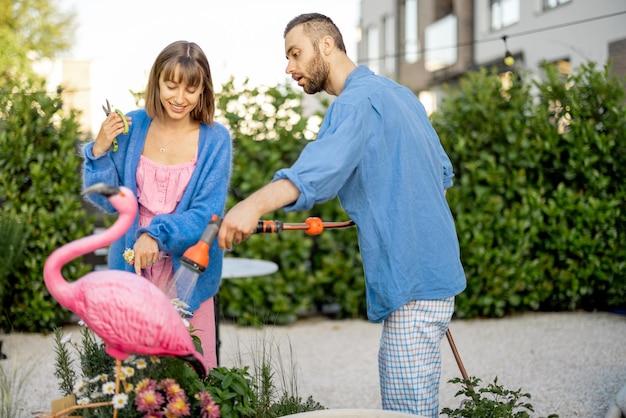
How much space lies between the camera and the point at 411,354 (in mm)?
2307

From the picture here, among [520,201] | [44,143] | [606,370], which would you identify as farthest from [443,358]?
[44,143]

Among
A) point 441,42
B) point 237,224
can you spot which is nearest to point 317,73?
point 237,224

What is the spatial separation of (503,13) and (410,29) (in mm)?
5817

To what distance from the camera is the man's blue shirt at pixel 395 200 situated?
2172mm

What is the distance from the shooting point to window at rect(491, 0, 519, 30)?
45.3 feet

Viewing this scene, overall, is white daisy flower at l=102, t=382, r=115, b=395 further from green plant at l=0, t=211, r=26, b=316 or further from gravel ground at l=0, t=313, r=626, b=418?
green plant at l=0, t=211, r=26, b=316

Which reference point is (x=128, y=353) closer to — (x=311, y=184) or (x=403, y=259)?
(x=311, y=184)

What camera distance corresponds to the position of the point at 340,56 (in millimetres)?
2346

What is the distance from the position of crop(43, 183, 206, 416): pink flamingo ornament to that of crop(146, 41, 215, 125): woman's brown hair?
0.69m

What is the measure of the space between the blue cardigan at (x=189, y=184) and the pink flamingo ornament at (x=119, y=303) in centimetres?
51

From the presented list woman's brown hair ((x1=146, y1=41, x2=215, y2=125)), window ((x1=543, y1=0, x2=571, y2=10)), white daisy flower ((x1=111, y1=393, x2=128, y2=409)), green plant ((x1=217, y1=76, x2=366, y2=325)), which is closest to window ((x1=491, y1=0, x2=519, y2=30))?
window ((x1=543, y1=0, x2=571, y2=10))

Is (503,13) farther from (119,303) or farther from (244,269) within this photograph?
(119,303)

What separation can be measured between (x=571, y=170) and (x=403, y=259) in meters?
3.90

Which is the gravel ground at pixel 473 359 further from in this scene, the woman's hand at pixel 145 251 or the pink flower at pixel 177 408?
the pink flower at pixel 177 408
